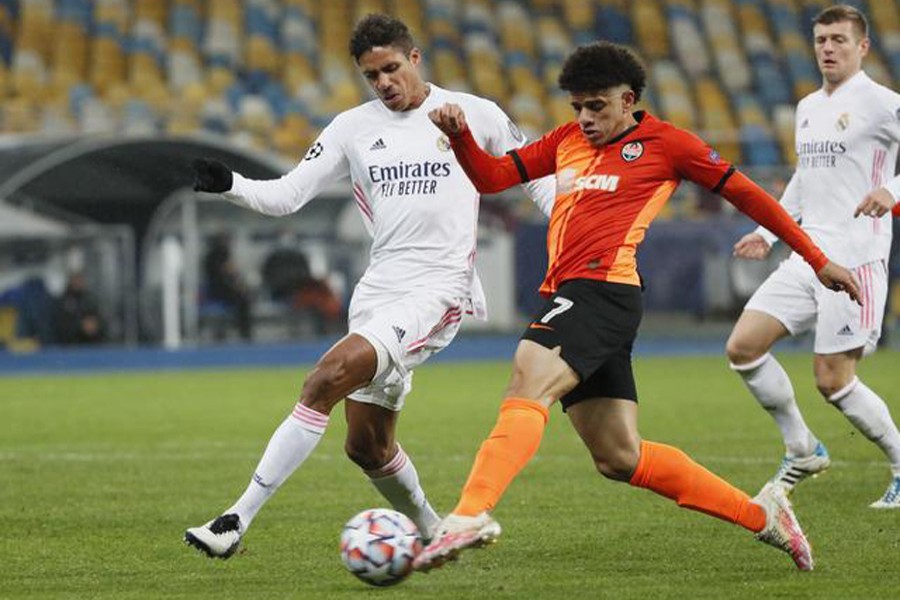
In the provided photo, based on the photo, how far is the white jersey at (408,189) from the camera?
6.79 meters

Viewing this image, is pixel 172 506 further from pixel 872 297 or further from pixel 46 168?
pixel 46 168

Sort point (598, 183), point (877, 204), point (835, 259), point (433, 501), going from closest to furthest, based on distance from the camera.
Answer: point (598, 183), point (877, 204), point (835, 259), point (433, 501)

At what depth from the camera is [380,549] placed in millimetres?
5645

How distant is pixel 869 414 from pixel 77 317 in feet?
49.4

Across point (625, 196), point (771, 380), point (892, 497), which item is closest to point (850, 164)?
point (771, 380)

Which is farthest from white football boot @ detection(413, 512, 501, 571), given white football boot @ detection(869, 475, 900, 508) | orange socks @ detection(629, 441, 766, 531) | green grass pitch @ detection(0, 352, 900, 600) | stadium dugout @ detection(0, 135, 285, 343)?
stadium dugout @ detection(0, 135, 285, 343)

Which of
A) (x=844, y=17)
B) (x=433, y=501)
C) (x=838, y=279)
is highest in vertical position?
(x=844, y=17)

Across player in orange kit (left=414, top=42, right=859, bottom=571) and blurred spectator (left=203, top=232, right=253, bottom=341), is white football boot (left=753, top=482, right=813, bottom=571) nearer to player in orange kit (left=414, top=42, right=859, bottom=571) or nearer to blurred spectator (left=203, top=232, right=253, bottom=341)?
player in orange kit (left=414, top=42, right=859, bottom=571)

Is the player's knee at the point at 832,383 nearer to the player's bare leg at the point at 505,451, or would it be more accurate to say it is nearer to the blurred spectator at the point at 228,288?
the player's bare leg at the point at 505,451

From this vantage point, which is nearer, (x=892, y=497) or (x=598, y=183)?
(x=598, y=183)

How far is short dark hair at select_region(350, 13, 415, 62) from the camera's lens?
6.73 meters

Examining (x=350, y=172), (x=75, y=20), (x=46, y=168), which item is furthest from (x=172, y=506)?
(x=75, y=20)

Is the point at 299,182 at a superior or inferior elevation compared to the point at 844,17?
inferior

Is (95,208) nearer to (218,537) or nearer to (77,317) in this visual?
(77,317)
